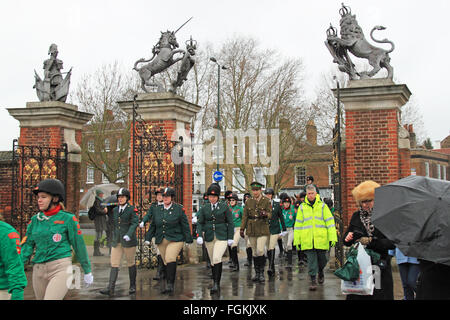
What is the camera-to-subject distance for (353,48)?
10.3 meters

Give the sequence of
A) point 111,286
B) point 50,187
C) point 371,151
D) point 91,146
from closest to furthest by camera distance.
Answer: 1. point 50,187
2. point 111,286
3. point 371,151
4. point 91,146

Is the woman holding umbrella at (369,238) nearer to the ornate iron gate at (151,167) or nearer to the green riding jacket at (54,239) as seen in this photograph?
the green riding jacket at (54,239)

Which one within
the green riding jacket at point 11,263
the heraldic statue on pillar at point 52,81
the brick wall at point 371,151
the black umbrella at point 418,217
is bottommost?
the green riding jacket at point 11,263

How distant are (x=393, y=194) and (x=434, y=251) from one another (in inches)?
26.8

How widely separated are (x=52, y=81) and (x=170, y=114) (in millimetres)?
3273

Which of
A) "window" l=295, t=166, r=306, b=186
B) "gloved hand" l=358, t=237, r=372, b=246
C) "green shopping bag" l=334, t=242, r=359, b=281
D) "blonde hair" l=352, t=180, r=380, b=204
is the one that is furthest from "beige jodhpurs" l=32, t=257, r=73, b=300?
"window" l=295, t=166, r=306, b=186

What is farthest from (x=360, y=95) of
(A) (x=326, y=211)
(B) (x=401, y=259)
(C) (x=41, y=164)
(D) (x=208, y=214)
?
(C) (x=41, y=164)

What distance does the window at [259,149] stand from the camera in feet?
88.7

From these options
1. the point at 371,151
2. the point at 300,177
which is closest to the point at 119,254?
the point at 371,151

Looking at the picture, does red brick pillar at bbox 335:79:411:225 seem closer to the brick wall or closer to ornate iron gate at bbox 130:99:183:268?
the brick wall

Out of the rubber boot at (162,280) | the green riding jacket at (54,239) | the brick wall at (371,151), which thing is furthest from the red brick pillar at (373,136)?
the green riding jacket at (54,239)

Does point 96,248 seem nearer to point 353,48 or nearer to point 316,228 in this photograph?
point 316,228

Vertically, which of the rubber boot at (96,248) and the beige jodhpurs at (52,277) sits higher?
the beige jodhpurs at (52,277)

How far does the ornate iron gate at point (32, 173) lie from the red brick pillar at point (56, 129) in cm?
30
